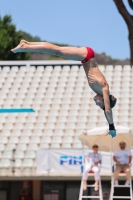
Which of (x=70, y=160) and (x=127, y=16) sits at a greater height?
(x=127, y=16)

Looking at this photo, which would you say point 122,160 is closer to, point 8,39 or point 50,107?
point 50,107

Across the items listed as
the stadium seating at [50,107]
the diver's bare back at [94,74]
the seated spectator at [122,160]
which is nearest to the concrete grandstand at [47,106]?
the stadium seating at [50,107]

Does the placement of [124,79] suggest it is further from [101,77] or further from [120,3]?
[101,77]

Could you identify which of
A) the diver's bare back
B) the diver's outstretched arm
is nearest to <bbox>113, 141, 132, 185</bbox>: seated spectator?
the diver's bare back

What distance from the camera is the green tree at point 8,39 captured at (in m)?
41.2

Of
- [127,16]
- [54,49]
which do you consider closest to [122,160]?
[127,16]

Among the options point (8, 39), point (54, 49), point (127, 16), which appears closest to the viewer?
point (54, 49)

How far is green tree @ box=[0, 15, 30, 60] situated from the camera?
41.2 meters

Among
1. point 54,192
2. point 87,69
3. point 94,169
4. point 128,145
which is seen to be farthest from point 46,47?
point 54,192

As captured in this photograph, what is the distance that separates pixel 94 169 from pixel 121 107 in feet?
26.1

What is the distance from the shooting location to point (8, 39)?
136 ft

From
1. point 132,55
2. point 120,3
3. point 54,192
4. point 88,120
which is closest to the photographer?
point 132,55

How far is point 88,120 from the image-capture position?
2238cm

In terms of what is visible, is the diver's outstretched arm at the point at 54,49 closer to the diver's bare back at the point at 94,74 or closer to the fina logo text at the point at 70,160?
the diver's bare back at the point at 94,74
